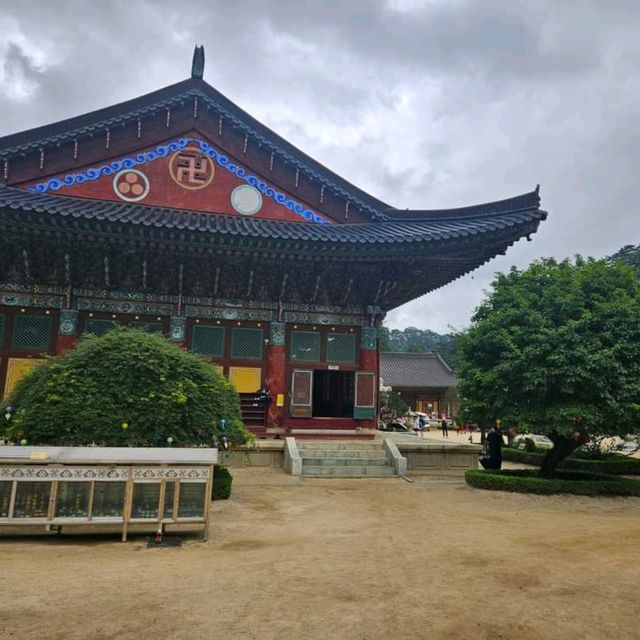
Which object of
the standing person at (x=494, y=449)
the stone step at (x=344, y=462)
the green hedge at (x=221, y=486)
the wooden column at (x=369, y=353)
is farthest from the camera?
the wooden column at (x=369, y=353)

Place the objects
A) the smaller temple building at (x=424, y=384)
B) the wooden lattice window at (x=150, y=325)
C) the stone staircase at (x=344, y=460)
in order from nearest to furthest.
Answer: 1. the stone staircase at (x=344, y=460)
2. the wooden lattice window at (x=150, y=325)
3. the smaller temple building at (x=424, y=384)

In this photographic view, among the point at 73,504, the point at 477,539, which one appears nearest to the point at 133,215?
the point at 73,504

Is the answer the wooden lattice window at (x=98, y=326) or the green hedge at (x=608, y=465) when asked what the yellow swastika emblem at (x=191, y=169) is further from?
the green hedge at (x=608, y=465)

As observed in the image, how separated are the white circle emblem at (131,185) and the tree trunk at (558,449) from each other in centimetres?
1473

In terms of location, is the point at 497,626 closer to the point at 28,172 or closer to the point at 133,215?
the point at 133,215

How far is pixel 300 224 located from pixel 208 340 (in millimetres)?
5234

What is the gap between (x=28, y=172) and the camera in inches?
667

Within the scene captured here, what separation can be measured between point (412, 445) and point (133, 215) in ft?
36.4

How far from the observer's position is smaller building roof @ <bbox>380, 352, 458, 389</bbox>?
2142 inches

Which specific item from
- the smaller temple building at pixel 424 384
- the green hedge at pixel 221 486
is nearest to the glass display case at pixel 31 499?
the green hedge at pixel 221 486

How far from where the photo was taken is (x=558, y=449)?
552 inches

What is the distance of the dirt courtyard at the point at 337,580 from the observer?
4578mm

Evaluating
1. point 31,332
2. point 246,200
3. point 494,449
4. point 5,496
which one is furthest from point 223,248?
point 494,449

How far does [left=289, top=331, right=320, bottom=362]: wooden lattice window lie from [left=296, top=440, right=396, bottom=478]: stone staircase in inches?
121
